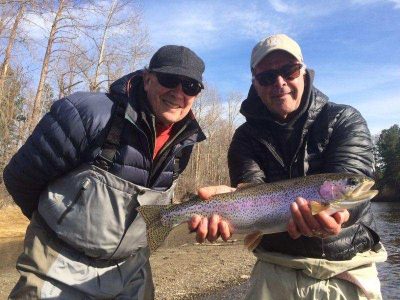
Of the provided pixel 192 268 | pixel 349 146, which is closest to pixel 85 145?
pixel 349 146

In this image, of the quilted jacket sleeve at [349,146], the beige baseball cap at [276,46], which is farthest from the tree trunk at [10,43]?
the quilted jacket sleeve at [349,146]

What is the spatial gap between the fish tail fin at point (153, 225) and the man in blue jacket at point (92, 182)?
102 millimetres

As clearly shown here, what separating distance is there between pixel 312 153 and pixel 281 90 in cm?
63

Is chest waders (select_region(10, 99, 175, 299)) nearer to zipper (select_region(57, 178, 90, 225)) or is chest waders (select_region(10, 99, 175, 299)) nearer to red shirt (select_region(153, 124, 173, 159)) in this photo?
zipper (select_region(57, 178, 90, 225))

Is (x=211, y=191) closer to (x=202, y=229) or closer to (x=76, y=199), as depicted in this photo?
(x=202, y=229)

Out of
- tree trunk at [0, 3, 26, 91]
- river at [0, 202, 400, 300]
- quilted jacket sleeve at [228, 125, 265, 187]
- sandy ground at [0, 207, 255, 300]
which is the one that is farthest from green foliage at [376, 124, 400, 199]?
quilted jacket sleeve at [228, 125, 265, 187]

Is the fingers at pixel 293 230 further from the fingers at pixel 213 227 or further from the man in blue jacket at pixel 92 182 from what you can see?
the man in blue jacket at pixel 92 182

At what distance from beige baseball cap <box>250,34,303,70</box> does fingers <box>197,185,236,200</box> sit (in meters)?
1.20

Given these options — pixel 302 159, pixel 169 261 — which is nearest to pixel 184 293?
pixel 169 261

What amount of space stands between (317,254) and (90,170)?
6.70ft

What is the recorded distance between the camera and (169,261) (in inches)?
512

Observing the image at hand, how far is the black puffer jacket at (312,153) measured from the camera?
348 cm

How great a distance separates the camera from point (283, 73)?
3.81m

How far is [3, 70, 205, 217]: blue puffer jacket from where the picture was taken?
3.59 meters
